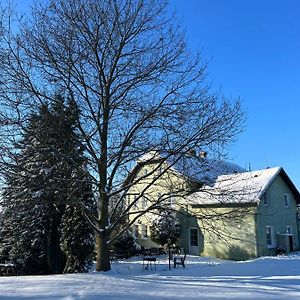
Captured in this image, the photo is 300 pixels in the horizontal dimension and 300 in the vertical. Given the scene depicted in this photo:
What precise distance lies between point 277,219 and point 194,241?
23.0ft

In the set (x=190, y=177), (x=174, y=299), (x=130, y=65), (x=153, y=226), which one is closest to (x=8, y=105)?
(x=130, y=65)

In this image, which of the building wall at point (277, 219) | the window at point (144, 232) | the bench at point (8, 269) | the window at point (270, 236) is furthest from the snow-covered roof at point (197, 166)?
the window at point (144, 232)

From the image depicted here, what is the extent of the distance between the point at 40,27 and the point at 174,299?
462 inches

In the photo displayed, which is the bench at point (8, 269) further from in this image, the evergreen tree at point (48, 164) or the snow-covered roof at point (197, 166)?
the snow-covered roof at point (197, 166)

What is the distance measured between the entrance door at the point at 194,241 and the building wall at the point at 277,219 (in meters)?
5.37

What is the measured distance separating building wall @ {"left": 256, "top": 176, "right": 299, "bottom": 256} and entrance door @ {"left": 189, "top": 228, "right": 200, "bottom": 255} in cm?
537

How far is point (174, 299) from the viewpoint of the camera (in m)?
9.54

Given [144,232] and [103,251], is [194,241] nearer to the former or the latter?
[144,232]

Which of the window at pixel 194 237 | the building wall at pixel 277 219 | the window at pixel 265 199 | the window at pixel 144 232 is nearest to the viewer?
the building wall at pixel 277 219

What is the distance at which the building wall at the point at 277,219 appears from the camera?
32094mm

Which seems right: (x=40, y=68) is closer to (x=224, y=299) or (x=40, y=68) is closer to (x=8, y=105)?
→ (x=8, y=105)

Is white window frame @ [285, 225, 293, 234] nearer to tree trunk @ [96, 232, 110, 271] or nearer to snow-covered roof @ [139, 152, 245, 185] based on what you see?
snow-covered roof @ [139, 152, 245, 185]

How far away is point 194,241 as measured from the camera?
1373 inches

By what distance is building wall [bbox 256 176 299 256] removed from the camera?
105 ft
